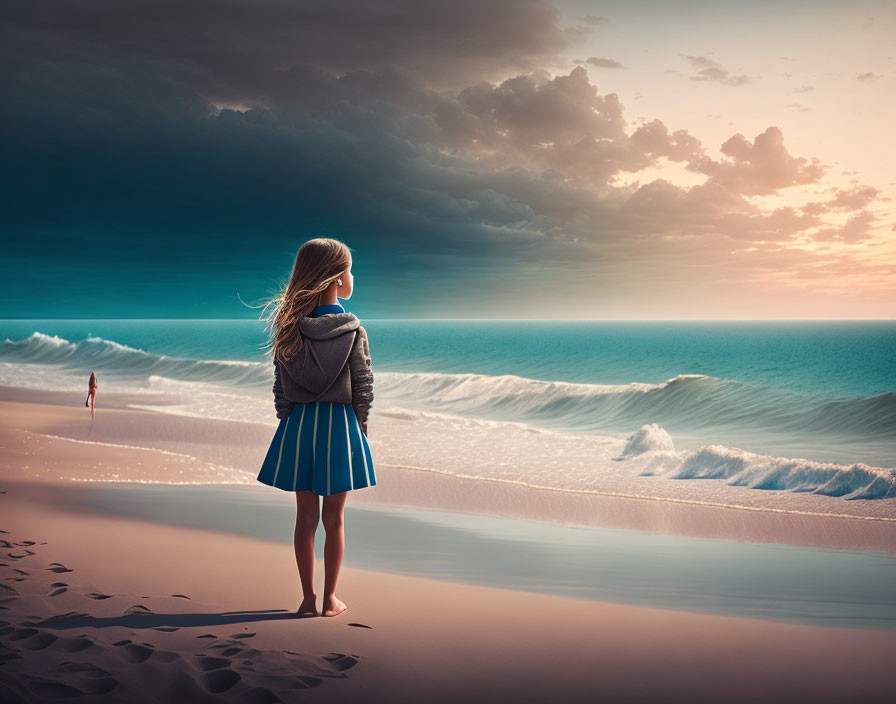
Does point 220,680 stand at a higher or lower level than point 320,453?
lower

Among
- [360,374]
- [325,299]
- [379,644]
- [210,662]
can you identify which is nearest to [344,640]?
[379,644]

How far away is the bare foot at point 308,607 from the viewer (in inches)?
168

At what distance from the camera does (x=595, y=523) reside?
26.2 feet

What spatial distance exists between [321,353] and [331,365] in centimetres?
8

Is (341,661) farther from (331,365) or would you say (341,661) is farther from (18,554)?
(18,554)

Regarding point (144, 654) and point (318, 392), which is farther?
point (318, 392)

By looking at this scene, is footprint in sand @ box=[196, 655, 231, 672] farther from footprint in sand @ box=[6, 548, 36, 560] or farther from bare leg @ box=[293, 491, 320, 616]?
footprint in sand @ box=[6, 548, 36, 560]

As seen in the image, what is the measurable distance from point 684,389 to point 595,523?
17.6 metres

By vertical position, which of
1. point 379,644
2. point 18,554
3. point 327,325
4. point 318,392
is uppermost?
point 327,325

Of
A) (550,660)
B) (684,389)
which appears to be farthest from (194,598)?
(684,389)

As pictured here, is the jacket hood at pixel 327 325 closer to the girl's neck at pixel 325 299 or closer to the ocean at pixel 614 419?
the girl's neck at pixel 325 299

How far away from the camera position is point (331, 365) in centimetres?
409

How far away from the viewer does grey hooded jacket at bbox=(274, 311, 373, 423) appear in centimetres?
409

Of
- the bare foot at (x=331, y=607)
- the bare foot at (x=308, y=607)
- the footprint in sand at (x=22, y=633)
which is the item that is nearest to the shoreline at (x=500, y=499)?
the bare foot at (x=331, y=607)
